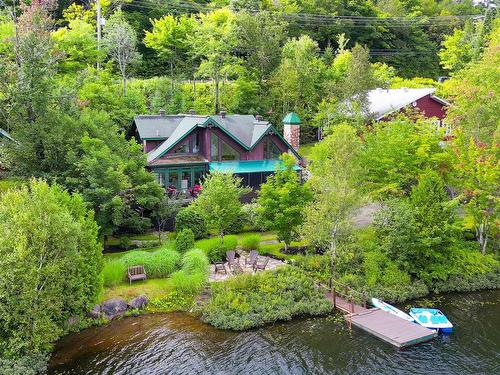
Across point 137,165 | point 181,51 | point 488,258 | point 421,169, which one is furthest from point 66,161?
point 181,51

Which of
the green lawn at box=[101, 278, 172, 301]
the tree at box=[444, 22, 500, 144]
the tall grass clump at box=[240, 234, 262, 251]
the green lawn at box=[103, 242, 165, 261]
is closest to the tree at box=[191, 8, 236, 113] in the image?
the tree at box=[444, 22, 500, 144]

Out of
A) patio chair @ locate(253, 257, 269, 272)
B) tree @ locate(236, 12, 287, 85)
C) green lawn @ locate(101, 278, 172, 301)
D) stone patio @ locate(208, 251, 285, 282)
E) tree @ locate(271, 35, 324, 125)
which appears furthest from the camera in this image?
tree @ locate(236, 12, 287, 85)

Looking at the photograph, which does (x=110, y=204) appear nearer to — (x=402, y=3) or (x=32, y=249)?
(x=32, y=249)

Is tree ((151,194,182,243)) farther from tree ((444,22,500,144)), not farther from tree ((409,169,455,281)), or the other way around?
tree ((444,22,500,144))

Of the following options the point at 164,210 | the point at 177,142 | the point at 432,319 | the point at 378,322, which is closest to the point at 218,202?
the point at 164,210

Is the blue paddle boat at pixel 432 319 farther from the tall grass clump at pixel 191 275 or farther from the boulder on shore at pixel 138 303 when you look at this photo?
the boulder on shore at pixel 138 303
